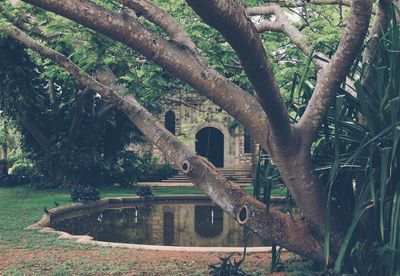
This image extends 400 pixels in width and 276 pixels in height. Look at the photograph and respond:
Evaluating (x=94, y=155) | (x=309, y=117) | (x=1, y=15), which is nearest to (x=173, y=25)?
(x=309, y=117)

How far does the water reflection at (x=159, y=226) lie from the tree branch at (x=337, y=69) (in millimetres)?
4893

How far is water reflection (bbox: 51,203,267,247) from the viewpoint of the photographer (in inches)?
375

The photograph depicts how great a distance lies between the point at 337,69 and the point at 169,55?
5.05 ft

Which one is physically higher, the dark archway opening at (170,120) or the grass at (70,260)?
the dark archway opening at (170,120)

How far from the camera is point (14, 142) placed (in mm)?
30188

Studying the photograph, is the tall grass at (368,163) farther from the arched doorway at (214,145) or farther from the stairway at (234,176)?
the arched doorway at (214,145)

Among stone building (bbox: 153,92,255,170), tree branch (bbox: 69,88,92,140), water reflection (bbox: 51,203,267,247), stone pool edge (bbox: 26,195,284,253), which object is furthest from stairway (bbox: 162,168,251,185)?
water reflection (bbox: 51,203,267,247)

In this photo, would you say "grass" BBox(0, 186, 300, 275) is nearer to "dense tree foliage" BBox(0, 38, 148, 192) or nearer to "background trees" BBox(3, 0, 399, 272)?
"background trees" BBox(3, 0, 399, 272)

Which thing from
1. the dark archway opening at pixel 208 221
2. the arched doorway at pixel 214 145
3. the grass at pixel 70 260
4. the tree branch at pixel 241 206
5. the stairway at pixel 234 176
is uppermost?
the arched doorway at pixel 214 145

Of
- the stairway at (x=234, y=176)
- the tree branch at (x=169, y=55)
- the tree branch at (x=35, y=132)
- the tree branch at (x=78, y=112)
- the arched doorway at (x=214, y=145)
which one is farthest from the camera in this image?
the arched doorway at (x=214, y=145)

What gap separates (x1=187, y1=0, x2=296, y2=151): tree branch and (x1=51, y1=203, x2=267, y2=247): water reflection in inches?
200

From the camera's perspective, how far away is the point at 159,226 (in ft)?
36.7

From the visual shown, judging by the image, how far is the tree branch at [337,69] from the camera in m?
4.24

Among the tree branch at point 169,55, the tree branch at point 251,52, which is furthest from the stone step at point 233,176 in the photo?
the tree branch at point 251,52
